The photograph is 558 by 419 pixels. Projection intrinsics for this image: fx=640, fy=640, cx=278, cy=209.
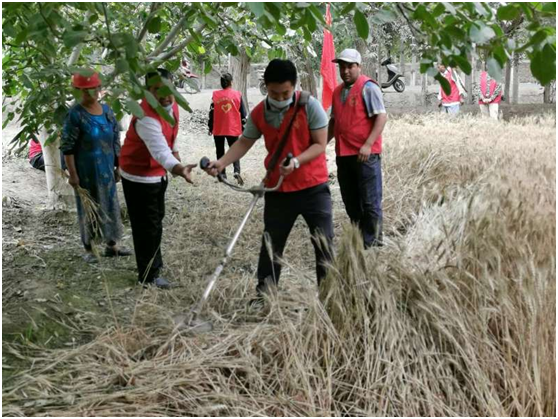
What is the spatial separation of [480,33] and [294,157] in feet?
4.14

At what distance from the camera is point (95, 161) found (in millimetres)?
4797

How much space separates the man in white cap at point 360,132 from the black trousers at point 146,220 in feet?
4.67

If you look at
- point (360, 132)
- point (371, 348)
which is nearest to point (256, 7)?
point (371, 348)

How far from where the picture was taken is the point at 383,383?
275 cm

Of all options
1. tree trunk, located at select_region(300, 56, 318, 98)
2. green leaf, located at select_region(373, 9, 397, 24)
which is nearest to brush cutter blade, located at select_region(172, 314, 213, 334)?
green leaf, located at select_region(373, 9, 397, 24)

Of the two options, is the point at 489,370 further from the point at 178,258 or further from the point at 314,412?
the point at 178,258

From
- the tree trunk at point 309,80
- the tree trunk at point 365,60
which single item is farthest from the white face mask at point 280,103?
the tree trunk at point 309,80

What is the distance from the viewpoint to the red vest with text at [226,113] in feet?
27.3

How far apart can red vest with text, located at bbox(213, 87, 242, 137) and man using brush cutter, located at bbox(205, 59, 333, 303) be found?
4.66 meters

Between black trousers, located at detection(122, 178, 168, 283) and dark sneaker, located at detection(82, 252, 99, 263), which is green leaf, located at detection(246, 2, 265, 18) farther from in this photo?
dark sneaker, located at detection(82, 252, 99, 263)

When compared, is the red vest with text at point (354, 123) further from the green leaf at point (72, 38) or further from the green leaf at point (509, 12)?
the green leaf at point (72, 38)

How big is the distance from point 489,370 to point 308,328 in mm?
811

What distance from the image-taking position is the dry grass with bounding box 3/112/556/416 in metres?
2.71

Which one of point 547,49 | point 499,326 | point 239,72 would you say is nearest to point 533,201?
point 499,326
